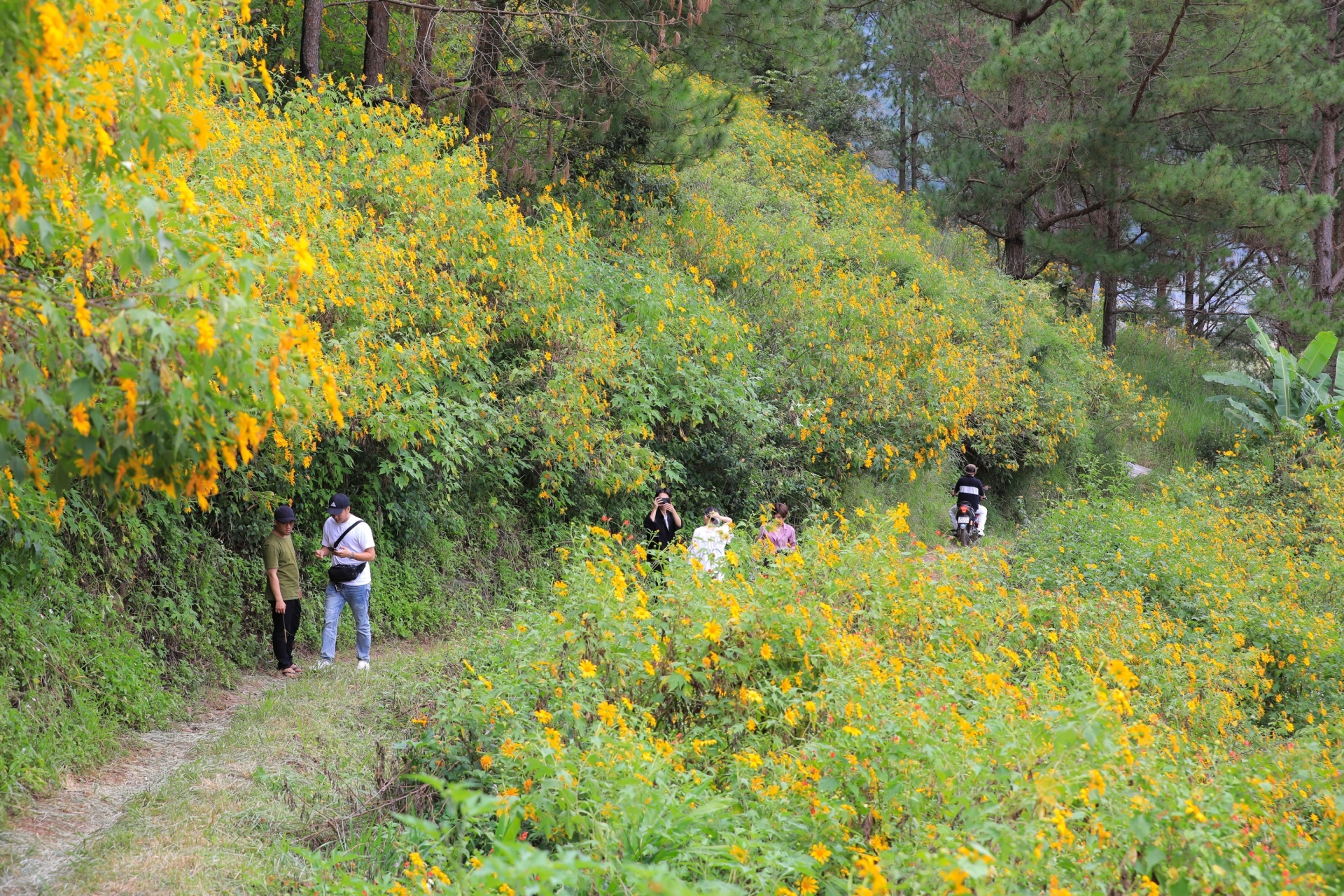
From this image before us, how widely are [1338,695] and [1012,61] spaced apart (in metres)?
14.8

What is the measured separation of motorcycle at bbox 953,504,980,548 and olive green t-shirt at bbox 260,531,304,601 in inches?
390

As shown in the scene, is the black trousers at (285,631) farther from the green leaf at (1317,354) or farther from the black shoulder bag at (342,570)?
the green leaf at (1317,354)

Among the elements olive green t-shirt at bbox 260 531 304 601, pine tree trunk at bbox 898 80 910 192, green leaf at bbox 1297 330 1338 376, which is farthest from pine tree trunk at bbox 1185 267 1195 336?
olive green t-shirt at bbox 260 531 304 601

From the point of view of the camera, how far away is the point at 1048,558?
10953mm

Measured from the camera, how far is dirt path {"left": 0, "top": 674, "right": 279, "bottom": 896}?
15.0 feet

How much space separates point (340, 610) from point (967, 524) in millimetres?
9707

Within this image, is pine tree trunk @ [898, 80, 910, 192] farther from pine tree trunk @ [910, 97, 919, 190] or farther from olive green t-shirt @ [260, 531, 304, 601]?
olive green t-shirt @ [260, 531, 304, 601]

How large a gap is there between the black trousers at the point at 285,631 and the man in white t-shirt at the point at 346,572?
0.24 metres

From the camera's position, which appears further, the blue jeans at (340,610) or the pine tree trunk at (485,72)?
the pine tree trunk at (485,72)

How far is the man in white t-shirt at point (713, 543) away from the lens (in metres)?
6.68

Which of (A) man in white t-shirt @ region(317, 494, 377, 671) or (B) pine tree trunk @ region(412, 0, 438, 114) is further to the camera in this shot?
(B) pine tree trunk @ region(412, 0, 438, 114)

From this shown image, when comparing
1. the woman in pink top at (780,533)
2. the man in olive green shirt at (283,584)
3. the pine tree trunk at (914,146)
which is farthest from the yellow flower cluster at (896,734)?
the pine tree trunk at (914,146)

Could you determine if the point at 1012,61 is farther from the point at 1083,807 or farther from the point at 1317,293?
the point at 1083,807

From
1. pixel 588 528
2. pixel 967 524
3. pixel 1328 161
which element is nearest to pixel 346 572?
pixel 588 528
